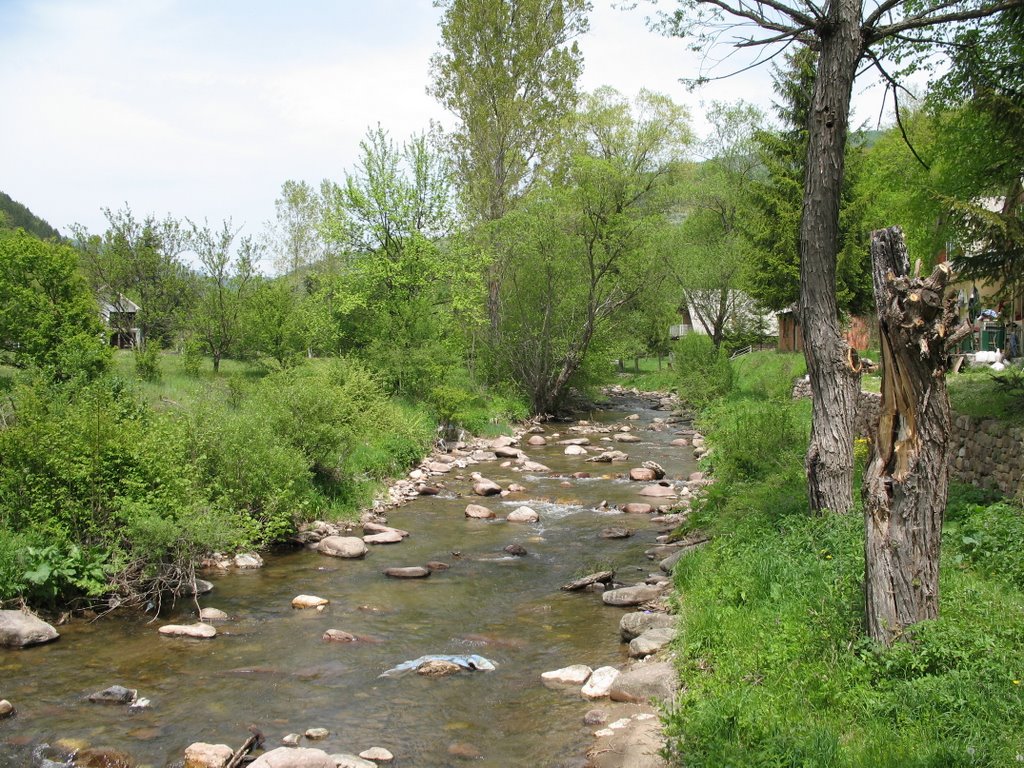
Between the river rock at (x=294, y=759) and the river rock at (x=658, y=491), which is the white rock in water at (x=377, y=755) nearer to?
the river rock at (x=294, y=759)

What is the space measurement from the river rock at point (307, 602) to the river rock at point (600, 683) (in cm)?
436

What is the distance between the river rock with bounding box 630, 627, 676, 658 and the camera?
7770 millimetres

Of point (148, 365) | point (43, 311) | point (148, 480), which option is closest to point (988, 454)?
point (148, 480)

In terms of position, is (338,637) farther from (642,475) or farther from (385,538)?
(642,475)

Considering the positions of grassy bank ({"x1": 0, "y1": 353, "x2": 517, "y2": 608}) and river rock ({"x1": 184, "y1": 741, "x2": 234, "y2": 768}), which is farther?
grassy bank ({"x1": 0, "y1": 353, "x2": 517, "y2": 608})

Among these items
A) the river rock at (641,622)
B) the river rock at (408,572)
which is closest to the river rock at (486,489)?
the river rock at (408,572)

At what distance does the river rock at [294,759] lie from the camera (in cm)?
583

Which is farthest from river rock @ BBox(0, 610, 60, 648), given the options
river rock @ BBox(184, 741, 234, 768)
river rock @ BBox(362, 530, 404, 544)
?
river rock @ BBox(362, 530, 404, 544)

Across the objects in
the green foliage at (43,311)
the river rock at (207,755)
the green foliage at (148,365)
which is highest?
the green foliage at (43,311)

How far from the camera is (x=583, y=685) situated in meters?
7.42

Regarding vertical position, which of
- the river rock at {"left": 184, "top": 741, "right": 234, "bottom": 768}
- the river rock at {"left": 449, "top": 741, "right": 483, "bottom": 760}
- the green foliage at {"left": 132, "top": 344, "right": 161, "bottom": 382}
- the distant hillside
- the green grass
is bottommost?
the river rock at {"left": 449, "top": 741, "right": 483, "bottom": 760}

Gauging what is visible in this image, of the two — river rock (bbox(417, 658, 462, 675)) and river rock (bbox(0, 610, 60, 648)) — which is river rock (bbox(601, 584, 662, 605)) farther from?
river rock (bbox(0, 610, 60, 648))

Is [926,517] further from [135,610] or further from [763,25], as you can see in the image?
[135,610]

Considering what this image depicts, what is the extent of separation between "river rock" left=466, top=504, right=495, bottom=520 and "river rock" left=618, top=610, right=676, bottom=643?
6638 mm
